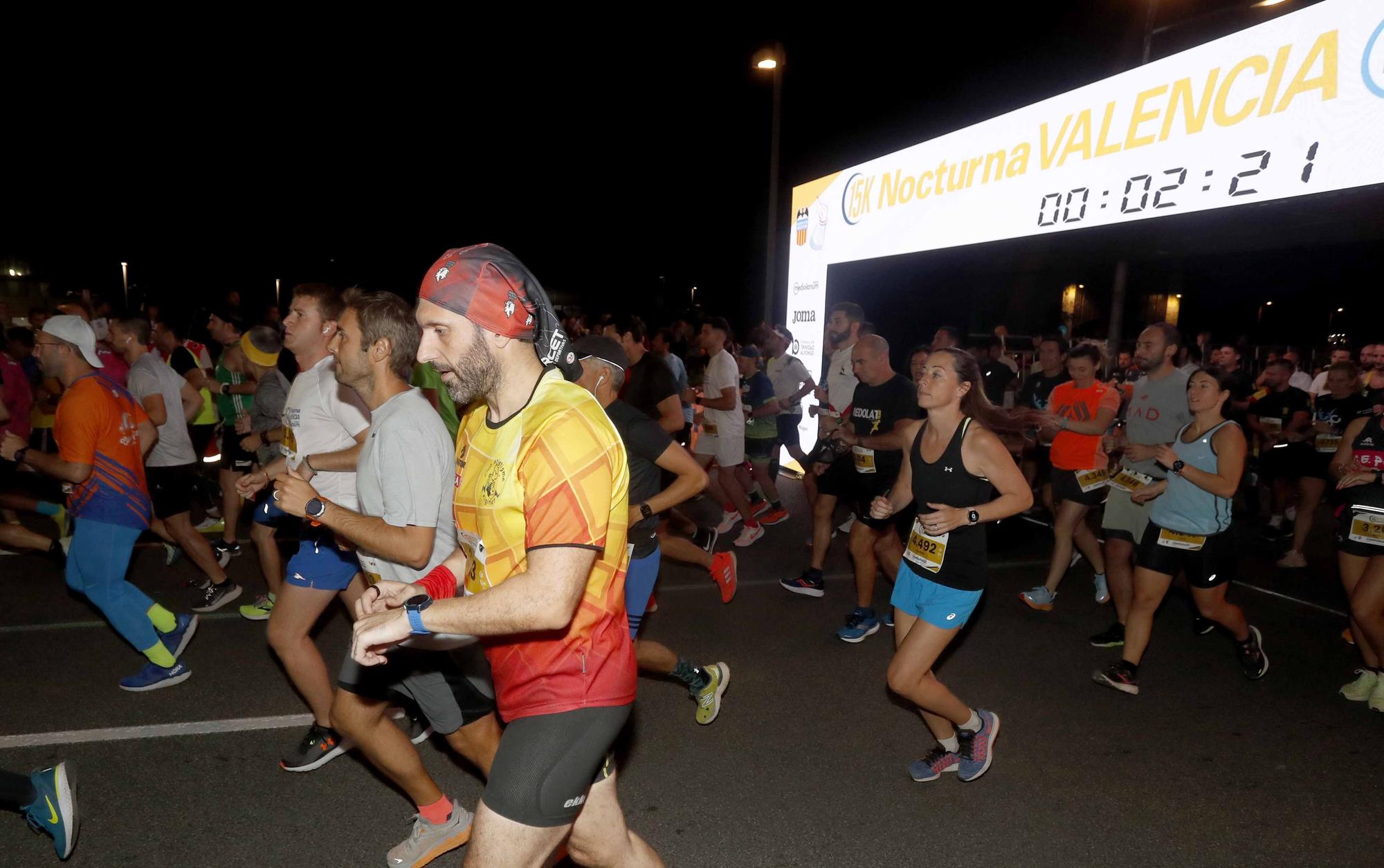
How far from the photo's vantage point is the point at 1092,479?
600cm

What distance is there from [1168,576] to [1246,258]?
2892cm

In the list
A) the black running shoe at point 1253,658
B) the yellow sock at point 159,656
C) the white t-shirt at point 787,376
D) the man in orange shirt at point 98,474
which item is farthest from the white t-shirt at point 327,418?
the white t-shirt at point 787,376

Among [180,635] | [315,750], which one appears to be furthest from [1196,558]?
[180,635]

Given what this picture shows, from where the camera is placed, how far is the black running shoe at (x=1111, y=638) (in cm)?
536

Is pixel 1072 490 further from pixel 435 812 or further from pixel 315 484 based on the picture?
pixel 315 484

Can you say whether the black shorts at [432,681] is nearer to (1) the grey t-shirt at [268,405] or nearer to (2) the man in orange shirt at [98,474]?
(2) the man in orange shirt at [98,474]

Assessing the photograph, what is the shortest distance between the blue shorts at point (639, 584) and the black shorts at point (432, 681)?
107 centimetres

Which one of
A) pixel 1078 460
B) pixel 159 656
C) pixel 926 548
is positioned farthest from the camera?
pixel 1078 460

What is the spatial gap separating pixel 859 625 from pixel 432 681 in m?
3.38

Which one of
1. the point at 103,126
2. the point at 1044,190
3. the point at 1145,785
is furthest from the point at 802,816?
the point at 103,126

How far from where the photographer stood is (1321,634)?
5.71 metres

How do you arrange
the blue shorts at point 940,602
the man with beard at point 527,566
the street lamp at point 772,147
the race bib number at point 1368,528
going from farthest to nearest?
the street lamp at point 772,147 < the race bib number at point 1368,528 < the blue shorts at point 940,602 < the man with beard at point 527,566

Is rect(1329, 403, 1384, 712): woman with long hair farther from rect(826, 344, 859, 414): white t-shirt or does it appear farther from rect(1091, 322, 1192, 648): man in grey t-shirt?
rect(826, 344, 859, 414): white t-shirt

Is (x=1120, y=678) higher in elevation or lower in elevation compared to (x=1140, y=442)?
lower
